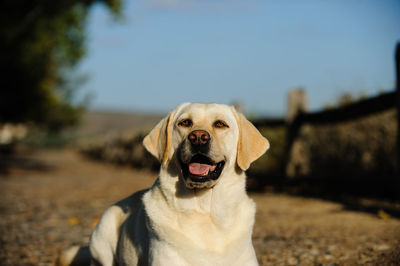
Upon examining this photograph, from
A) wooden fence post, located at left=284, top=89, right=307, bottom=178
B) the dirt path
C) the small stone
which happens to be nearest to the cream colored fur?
the small stone

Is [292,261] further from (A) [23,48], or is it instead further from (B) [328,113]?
(A) [23,48]

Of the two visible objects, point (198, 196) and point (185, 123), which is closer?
point (198, 196)

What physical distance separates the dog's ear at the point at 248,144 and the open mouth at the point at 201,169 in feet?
0.62

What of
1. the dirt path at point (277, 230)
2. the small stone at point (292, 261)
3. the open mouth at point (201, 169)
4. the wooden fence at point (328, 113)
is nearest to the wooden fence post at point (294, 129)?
the wooden fence at point (328, 113)

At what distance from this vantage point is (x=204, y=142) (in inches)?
120

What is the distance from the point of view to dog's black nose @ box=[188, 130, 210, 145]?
9.95ft

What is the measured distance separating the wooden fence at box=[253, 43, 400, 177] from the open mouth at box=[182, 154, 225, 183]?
12.4ft

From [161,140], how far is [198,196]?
0.58 m

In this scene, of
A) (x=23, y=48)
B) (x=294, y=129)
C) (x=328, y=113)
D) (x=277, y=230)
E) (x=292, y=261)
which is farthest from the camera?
(x=23, y=48)

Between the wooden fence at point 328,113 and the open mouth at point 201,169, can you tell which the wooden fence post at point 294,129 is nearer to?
the wooden fence at point 328,113

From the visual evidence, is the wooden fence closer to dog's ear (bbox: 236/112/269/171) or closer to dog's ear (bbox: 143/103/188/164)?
dog's ear (bbox: 236/112/269/171)

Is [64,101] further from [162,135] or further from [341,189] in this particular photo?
[162,135]

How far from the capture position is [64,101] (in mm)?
29781

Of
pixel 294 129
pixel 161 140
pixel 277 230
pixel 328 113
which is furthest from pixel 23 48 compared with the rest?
pixel 161 140
